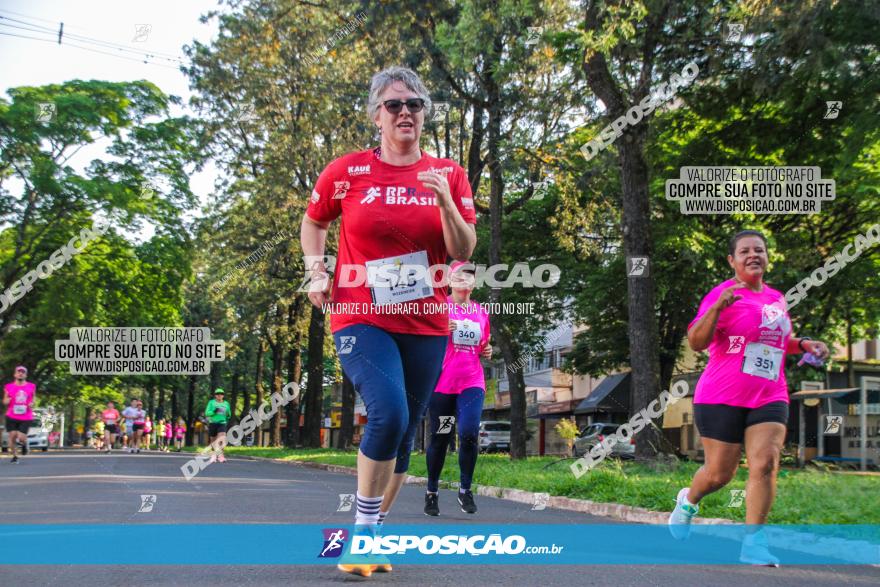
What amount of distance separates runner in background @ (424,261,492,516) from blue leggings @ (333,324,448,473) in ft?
13.6

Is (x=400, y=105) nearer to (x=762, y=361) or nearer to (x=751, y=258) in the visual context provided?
(x=751, y=258)

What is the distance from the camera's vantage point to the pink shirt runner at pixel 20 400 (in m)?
21.1

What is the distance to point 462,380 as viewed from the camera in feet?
30.9

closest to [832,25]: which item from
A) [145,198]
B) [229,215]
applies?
[229,215]

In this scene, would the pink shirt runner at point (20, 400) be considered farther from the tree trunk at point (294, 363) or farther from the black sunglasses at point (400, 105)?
the black sunglasses at point (400, 105)

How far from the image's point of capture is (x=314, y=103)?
2795 centimetres

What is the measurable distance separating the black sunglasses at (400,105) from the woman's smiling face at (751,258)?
6.84 feet

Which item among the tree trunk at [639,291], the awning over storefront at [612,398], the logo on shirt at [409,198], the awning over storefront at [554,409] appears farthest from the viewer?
the awning over storefront at [554,409]

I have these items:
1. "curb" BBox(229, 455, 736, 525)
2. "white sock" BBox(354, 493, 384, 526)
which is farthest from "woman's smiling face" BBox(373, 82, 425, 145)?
"curb" BBox(229, 455, 736, 525)

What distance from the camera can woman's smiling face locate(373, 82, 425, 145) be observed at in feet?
16.6

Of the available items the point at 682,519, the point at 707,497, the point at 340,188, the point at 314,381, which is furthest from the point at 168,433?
the point at 340,188

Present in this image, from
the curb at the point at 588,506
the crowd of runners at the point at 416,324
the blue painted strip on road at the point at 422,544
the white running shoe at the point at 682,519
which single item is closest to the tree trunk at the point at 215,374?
the curb at the point at 588,506

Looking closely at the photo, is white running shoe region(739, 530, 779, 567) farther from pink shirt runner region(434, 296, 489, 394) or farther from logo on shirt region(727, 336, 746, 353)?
pink shirt runner region(434, 296, 489, 394)

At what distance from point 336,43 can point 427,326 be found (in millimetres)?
20387
